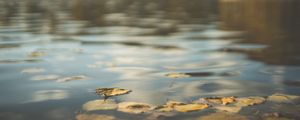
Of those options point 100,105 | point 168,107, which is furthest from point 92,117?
point 168,107

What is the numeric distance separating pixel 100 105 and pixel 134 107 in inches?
18.5

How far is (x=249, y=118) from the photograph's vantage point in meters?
4.84

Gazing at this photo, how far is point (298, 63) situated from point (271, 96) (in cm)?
358

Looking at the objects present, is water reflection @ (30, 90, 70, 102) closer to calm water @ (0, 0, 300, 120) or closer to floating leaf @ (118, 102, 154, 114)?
calm water @ (0, 0, 300, 120)

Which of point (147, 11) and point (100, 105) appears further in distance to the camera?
point (147, 11)

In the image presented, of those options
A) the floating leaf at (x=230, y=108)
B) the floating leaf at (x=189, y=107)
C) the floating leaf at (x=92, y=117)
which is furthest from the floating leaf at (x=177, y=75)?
the floating leaf at (x=92, y=117)

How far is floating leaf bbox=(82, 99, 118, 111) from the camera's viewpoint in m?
5.40

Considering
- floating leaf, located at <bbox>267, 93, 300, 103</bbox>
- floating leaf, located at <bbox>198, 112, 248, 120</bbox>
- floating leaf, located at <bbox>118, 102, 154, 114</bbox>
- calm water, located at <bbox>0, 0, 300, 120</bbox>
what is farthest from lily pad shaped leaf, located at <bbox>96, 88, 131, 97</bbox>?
floating leaf, located at <bbox>267, 93, 300, 103</bbox>

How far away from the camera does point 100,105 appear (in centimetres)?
548

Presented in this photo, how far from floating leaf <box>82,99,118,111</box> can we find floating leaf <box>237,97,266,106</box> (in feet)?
5.61

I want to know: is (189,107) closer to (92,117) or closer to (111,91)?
(92,117)

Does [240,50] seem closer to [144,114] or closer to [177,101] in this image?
[177,101]

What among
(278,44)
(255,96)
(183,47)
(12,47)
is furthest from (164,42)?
(255,96)

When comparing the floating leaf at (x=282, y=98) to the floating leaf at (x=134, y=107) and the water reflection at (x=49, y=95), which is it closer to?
the floating leaf at (x=134, y=107)
